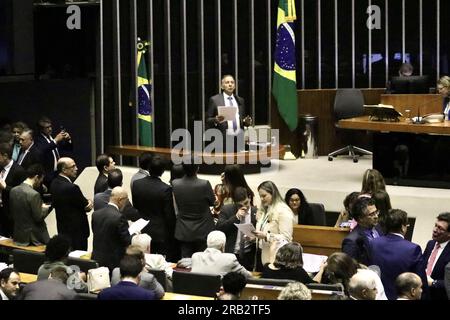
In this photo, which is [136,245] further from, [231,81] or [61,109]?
[61,109]

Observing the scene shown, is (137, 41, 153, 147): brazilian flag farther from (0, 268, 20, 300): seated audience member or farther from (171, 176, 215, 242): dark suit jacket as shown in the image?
(0, 268, 20, 300): seated audience member

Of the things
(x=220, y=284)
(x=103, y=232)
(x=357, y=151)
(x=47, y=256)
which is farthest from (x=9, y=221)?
(x=357, y=151)

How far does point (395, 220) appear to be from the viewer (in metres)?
7.89

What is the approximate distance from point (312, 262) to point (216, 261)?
1.12 metres

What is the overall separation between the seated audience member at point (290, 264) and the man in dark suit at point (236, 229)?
1597mm

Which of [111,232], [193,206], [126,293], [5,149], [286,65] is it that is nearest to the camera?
[126,293]

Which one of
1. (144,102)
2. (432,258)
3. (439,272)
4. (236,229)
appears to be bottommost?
(439,272)

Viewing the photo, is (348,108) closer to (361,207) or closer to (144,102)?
(144,102)

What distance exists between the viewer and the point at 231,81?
13.1m

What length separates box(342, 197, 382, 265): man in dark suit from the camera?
27.5 ft

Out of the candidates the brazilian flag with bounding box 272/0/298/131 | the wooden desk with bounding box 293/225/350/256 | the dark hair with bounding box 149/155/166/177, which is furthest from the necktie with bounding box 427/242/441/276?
the brazilian flag with bounding box 272/0/298/131

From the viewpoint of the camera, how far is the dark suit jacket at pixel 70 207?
397 inches

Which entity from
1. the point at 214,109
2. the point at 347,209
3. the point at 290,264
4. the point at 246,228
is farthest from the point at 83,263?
the point at 214,109

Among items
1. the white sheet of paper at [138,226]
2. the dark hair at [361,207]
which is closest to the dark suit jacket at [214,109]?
the white sheet of paper at [138,226]
